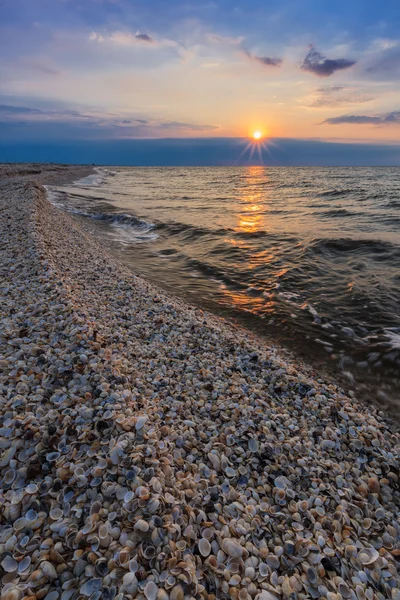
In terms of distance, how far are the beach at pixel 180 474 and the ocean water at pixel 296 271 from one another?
5.65 ft

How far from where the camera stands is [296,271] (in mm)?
12586

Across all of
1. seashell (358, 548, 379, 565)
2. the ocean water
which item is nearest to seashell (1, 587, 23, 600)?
seashell (358, 548, 379, 565)

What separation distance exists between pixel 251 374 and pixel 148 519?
312cm

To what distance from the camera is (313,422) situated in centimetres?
441

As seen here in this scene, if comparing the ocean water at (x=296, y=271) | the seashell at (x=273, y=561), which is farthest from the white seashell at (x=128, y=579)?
the ocean water at (x=296, y=271)

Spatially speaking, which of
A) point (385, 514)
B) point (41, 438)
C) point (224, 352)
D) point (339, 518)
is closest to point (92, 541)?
point (41, 438)

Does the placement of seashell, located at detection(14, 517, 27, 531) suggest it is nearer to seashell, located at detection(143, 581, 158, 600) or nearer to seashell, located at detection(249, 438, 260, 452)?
seashell, located at detection(143, 581, 158, 600)

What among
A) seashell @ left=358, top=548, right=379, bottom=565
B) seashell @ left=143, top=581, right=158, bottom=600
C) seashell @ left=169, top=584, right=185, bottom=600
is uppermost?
seashell @ left=143, top=581, right=158, bottom=600

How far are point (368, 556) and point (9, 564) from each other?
298 centimetres

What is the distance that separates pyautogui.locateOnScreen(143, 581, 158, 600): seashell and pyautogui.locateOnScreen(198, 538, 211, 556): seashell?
478mm

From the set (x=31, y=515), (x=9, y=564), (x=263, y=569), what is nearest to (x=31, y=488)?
(x=31, y=515)

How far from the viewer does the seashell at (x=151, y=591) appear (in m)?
2.17

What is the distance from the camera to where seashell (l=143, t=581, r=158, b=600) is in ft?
7.13

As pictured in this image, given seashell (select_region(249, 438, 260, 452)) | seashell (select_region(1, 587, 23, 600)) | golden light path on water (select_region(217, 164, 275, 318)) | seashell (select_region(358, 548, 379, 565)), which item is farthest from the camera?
golden light path on water (select_region(217, 164, 275, 318))
